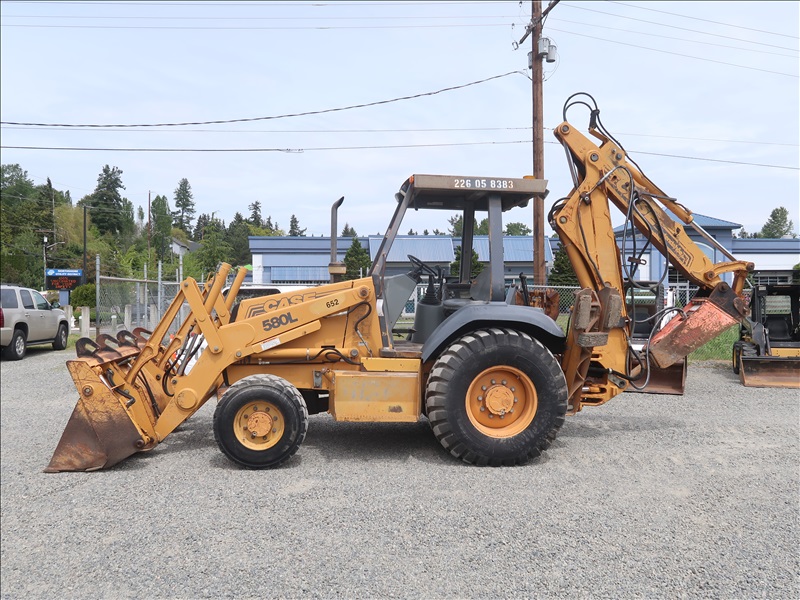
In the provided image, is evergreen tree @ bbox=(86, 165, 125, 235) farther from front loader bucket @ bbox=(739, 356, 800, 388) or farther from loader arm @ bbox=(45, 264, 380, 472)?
front loader bucket @ bbox=(739, 356, 800, 388)

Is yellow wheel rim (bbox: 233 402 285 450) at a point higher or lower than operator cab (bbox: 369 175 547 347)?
lower

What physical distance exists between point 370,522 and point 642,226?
436 centimetres

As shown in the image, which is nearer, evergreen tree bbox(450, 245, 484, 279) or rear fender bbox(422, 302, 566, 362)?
rear fender bbox(422, 302, 566, 362)

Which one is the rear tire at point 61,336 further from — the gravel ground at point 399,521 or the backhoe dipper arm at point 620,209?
the backhoe dipper arm at point 620,209

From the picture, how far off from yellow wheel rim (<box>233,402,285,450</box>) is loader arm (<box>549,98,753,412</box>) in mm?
2772

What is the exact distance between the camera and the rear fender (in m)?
5.39

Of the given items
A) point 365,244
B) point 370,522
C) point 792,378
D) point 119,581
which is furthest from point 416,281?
point 365,244

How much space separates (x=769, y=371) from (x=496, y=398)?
6.97m

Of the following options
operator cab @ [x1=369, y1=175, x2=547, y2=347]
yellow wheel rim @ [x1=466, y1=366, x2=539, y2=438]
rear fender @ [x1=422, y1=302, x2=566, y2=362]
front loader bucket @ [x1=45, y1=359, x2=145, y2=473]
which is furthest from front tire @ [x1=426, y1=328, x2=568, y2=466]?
front loader bucket @ [x1=45, y1=359, x2=145, y2=473]

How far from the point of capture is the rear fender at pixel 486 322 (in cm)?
539

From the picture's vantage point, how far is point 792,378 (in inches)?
384

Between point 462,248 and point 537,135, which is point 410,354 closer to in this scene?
point 462,248

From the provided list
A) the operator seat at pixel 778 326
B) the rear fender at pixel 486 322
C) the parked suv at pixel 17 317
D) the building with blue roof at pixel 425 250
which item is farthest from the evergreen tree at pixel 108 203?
the building with blue roof at pixel 425 250

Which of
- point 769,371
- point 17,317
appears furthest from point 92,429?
point 769,371
